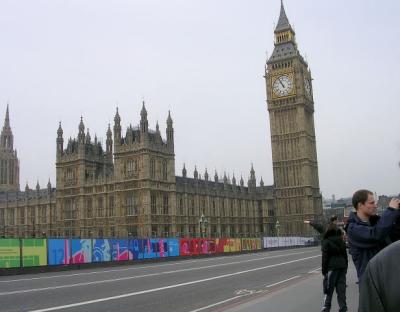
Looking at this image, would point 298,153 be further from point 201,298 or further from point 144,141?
point 201,298

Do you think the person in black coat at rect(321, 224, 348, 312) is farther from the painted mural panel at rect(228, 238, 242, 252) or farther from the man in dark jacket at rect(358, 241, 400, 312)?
the painted mural panel at rect(228, 238, 242, 252)

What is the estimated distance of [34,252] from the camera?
2589 centimetres

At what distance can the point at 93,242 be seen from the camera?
30.4 meters

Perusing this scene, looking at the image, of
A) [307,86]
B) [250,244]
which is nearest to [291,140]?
[307,86]

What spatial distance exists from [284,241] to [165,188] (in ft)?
56.0

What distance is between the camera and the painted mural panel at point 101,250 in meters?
30.4

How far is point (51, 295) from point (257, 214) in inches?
3343

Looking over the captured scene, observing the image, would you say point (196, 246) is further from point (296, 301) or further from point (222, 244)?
point (296, 301)

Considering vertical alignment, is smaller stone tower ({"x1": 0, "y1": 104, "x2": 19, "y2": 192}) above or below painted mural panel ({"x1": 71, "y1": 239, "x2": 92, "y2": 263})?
above

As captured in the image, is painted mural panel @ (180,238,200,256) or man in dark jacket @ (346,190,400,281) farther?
painted mural panel @ (180,238,200,256)

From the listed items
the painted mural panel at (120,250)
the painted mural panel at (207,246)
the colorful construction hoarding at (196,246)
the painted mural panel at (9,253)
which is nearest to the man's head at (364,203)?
the painted mural panel at (9,253)

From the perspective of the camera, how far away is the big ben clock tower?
9200cm

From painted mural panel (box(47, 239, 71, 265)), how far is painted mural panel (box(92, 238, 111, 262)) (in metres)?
2.38

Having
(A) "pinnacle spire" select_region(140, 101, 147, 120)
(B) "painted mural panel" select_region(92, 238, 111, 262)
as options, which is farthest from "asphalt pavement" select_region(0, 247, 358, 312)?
(A) "pinnacle spire" select_region(140, 101, 147, 120)
